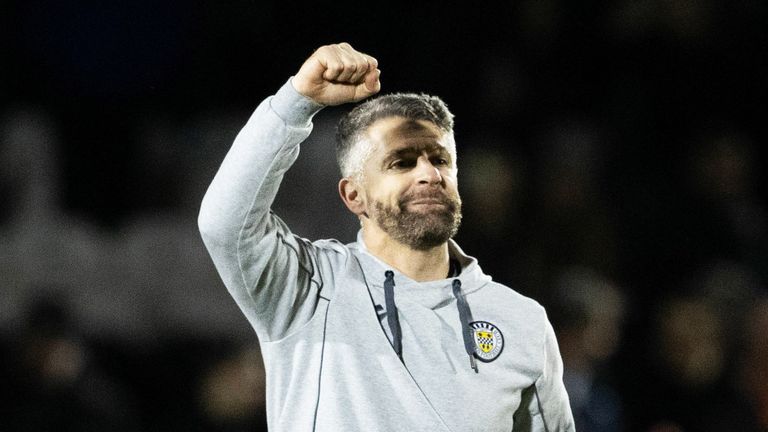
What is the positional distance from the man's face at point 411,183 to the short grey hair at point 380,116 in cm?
2

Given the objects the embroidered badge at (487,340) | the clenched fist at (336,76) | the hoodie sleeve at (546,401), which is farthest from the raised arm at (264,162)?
the hoodie sleeve at (546,401)

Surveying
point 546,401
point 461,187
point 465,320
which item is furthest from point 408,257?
point 461,187

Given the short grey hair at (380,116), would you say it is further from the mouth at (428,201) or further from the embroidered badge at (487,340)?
the embroidered badge at (487,340)

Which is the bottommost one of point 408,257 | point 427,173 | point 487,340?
point 487,340

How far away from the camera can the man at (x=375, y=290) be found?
2.34 m

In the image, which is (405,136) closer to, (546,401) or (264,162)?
(264,162)

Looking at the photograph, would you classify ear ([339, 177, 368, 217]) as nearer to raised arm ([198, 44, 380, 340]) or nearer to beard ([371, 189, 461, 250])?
beard ([371, 189, 461, 250])

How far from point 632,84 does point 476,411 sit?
135 inches

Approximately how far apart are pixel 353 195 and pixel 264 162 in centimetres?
58

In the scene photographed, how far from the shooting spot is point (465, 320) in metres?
2.66

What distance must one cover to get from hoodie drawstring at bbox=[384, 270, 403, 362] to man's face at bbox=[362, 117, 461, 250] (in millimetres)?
106

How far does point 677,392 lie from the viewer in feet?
13.9

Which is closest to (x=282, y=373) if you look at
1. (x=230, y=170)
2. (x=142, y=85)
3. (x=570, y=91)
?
(x=230, y=170)

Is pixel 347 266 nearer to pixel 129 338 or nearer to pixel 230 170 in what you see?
pixel 230 170
